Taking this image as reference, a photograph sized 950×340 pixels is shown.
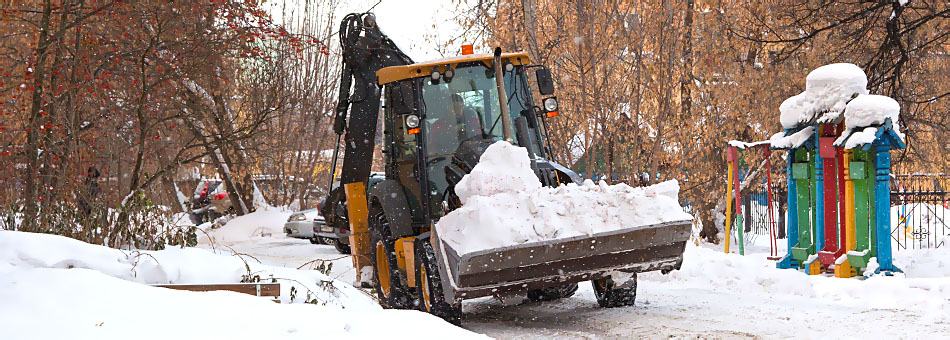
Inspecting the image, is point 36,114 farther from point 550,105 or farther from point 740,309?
point 740,309

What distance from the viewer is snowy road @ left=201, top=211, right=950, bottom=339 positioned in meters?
7.43

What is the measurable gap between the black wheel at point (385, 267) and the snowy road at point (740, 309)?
702mm

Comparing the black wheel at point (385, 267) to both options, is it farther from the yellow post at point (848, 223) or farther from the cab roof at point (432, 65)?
the yellow post at point (848, 223)

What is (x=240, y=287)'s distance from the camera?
6793mm

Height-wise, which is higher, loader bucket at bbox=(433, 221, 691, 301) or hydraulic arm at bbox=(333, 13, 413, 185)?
hydraulic arm at bbox=(333, 13, 413, 185)

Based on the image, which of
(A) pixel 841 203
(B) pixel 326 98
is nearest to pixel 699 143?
(A) pixel 841 203

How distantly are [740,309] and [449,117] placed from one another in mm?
3296

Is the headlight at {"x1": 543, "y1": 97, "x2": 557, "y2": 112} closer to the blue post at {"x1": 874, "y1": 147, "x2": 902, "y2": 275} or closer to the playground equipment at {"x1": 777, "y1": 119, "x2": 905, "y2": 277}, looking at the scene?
the playground equipment at {"x1": 777, "y1": 119, "x2": 905, "y2": 277}

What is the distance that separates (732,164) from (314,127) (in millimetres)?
13267

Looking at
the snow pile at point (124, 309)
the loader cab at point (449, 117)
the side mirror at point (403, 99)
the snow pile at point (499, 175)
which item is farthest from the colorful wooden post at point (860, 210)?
the snow pile at point (124, 309)

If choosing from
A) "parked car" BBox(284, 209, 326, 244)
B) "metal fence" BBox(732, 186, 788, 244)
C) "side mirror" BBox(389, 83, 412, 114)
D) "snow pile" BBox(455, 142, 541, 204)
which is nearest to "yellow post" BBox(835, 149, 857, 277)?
"snow pile" BBox(455, 142, 541, 204)

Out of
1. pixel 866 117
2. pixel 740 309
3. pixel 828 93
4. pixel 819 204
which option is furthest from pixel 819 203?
pixel 740 309

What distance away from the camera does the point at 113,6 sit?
419 inches

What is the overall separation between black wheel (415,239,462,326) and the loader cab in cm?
41
